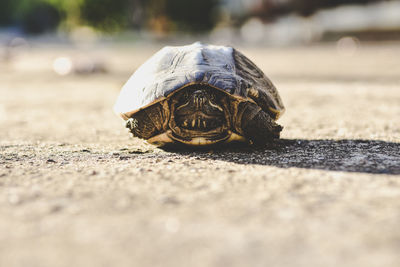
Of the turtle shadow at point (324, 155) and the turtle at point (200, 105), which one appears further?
the turtle at point (200, 105)

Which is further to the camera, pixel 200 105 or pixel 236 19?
pixel 236 19

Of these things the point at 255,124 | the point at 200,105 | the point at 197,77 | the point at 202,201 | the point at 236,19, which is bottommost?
the point at 202,201

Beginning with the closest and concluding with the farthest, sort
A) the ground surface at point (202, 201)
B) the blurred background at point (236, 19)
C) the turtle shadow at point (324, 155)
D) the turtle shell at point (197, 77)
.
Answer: the ground surface at point (202, 201), the turtle shadow at point (324, 155), the turtle shell at point (197, 77), the blurred background at point (236, 19)

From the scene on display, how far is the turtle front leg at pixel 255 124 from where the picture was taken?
298cm

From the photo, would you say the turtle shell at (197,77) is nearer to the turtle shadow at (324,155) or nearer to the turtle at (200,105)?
the turtle at (200,105)

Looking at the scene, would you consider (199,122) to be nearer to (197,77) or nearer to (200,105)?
(200,105)

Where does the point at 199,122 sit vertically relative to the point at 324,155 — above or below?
above

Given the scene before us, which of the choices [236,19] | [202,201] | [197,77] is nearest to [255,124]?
[197,77]

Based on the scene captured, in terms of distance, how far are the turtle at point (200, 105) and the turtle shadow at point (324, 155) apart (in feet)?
0.33

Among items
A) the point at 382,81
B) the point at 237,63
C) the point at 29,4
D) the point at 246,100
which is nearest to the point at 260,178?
the point at 246,100

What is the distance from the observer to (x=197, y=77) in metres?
2.92

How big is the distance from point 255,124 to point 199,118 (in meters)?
0.35

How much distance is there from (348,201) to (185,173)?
2.92 feet

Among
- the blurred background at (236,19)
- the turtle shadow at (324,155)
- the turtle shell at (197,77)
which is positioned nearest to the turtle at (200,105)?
the turtle shell at (197,77)
